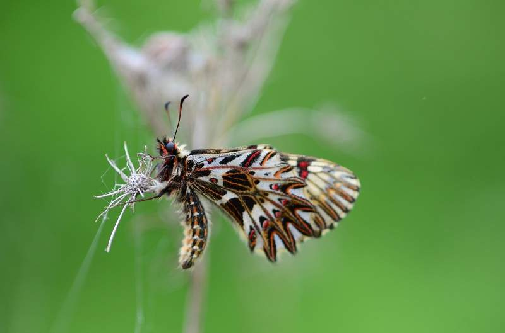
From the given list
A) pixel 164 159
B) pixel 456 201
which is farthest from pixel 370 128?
pixel 164 159

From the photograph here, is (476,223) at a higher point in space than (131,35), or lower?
lower

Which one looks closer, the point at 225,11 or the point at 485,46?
the point at 225,11

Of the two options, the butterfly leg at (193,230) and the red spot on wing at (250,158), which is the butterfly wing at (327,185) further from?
the butterfly leg at (193,230)

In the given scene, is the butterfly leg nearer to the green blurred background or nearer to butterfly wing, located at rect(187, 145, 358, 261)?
butterfly wing, located at rect(187, 145, 358, 261)

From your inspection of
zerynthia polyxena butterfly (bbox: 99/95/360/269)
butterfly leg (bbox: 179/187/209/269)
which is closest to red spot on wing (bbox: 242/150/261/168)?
zerynthia polyxena butterfly (bbox: 99/95/360/269)

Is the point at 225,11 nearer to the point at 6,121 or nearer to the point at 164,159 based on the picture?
the point at 164,159

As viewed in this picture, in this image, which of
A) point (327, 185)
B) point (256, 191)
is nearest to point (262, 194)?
point (256, 191)

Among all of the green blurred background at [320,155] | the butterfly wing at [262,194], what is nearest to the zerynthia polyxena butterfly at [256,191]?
the butterfly wing at [262,194]
